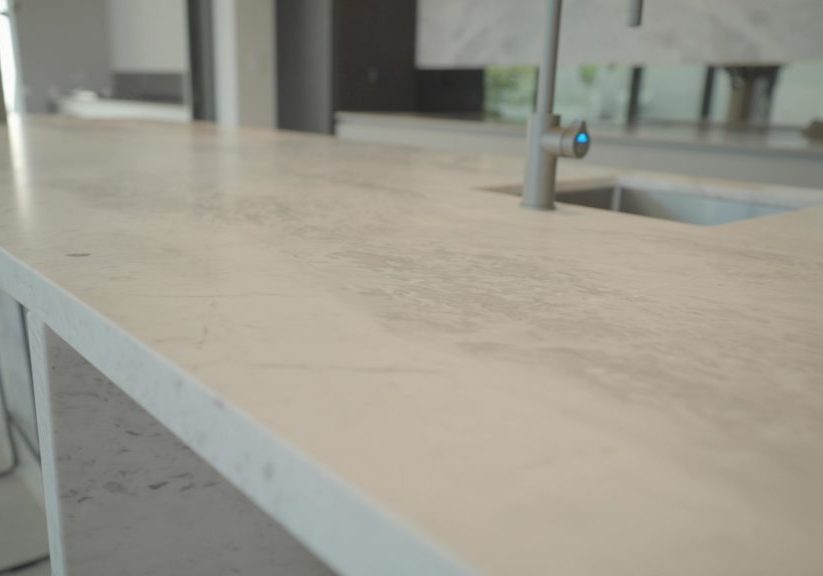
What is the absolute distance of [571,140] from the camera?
35.4 inches

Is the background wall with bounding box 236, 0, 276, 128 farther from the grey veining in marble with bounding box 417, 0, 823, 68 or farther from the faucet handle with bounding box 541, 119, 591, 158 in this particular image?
the faucet handle with bounding box 541, 119, 591, 158

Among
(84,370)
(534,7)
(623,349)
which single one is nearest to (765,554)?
(623,349)

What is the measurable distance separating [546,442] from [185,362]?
0.20 metres

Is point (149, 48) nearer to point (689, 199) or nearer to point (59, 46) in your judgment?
point (59, 46)

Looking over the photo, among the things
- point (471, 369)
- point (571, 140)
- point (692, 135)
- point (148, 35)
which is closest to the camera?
point (471, 369)

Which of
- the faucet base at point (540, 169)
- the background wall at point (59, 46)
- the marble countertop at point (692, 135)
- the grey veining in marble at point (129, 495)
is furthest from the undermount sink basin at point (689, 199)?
the background wall at point (59, 46)

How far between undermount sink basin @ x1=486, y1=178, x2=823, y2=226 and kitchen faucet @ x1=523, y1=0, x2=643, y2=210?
198mm

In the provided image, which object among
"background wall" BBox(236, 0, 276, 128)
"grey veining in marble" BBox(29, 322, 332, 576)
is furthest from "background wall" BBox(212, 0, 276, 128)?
"grey veining in marble" BBox(29, 322, 332, 576)

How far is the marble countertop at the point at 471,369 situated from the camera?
0.27 metres

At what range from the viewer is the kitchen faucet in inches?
35.4

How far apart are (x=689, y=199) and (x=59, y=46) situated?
20.9 feet

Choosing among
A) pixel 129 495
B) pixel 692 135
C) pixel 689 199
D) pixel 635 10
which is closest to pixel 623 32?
pixel 692 135

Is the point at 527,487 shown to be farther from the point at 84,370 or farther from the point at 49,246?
the point at 49,246

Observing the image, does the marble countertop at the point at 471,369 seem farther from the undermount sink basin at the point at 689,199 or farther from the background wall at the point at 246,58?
the background wall at the point at 246,58
